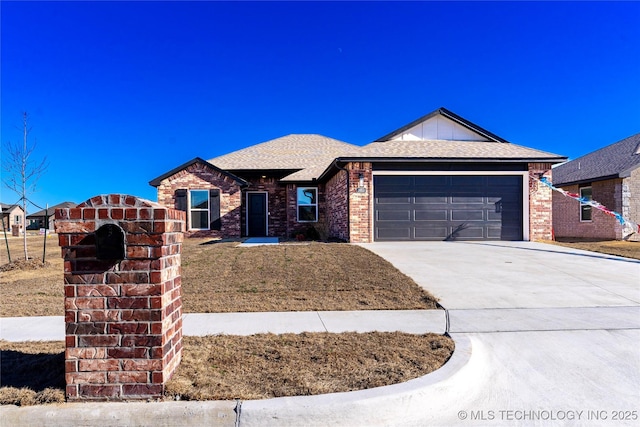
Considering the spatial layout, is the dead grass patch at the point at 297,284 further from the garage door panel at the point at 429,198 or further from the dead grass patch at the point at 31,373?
the garage door panel at the point at 429,198

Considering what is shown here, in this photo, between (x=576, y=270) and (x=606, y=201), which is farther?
(x=606, y=201)

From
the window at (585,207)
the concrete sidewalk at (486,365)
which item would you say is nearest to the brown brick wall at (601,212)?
the window at (585,207)

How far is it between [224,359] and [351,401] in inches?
56.4

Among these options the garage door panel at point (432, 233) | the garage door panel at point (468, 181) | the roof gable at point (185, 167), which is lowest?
the garage door panel at point (432, 233)

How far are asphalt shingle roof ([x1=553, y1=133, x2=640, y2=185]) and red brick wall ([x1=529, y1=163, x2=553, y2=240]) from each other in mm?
5478

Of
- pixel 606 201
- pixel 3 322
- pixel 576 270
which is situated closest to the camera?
pixel 3 322

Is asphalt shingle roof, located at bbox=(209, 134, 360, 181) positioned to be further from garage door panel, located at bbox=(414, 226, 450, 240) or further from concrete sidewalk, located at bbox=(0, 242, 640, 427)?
concrete sidewalk, located at bbox=(0, 242, 640, 427)

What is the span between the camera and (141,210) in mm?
2918

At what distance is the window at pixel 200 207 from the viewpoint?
17.4m

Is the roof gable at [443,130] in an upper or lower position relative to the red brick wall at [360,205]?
upper

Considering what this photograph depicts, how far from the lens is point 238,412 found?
2.67m

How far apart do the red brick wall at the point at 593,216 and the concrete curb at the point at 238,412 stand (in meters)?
18.7

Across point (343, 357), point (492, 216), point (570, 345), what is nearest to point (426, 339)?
point (343, 357)

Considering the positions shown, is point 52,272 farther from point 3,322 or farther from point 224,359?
point 224,359
